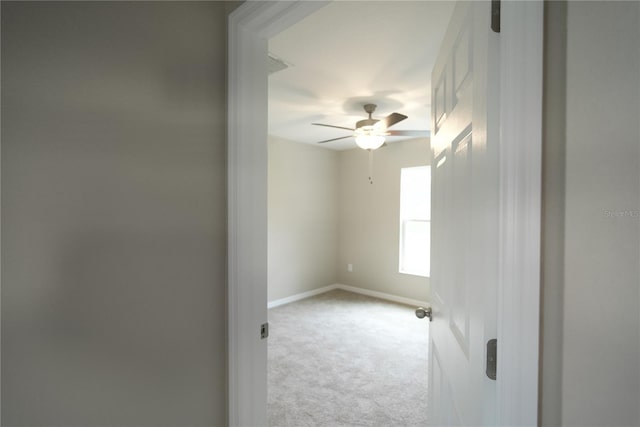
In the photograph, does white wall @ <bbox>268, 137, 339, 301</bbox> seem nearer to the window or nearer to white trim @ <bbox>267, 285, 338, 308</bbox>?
white trim @ <bbox>267, 285, 338, 308</bbox>

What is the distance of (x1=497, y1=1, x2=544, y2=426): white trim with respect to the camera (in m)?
0.57

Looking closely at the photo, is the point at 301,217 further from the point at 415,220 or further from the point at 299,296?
the point at 415,220

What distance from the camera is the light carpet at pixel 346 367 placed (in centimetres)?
212

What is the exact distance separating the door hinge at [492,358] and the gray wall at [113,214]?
3.01ft

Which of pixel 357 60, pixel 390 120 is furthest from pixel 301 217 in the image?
pixel 357 60

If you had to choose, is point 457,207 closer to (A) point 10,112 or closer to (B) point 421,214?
(A) point 10,112

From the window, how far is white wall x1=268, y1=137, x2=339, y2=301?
49.3 inches

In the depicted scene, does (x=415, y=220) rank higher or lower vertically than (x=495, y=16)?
lower

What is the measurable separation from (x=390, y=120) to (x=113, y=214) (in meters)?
2.45

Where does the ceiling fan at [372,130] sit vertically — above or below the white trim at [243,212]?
above

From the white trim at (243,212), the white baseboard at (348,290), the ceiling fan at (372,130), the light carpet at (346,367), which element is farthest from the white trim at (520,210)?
the white baseboard at (348,290)

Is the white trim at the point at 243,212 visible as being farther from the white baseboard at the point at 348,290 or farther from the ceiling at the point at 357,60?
the white baseboard at the point at 348,290

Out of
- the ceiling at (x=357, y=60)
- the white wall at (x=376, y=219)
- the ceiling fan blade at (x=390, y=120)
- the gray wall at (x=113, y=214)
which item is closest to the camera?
the gray wall at (x=113, y=214)

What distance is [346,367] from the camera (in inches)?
108
